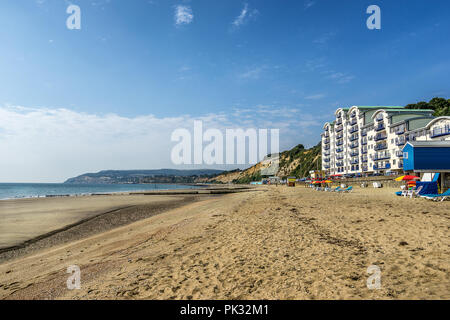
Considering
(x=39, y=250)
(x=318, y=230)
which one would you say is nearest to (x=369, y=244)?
(x=318, y=230)

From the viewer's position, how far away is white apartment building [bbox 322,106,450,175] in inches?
2076

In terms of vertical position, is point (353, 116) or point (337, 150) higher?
point (353, 116)

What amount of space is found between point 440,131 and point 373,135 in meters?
23.4

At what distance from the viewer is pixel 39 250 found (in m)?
11.7

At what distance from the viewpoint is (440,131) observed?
145ft

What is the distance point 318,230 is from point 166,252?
248 inches

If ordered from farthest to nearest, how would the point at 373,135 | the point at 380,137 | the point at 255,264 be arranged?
1. the point at 373,135
2. the point at 380,137
3. the point at 255,264

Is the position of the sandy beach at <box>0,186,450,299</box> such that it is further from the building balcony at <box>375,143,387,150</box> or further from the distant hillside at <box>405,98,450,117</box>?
the distant hillside at <box>405,98,450,117</box>

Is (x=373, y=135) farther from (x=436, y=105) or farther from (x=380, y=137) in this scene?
(x=436, y=105)

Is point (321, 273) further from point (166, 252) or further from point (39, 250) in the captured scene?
point (39, 250)

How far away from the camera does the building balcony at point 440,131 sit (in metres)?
42.5

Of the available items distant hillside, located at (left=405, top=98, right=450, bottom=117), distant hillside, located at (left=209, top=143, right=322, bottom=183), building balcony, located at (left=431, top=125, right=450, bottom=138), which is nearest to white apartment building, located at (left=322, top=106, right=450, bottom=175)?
building balcony, located at (left=431, top=125, right=450, bottom=138)

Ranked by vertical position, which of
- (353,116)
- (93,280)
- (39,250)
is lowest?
(39,250)

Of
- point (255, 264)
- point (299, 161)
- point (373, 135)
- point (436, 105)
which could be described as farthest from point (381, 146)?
point (299, 161)
